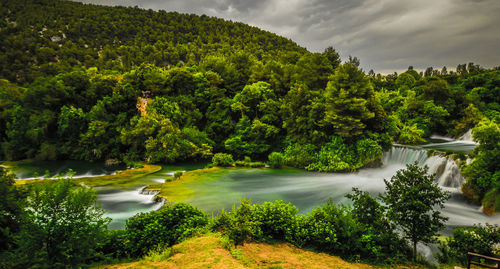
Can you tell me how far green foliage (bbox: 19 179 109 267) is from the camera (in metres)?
4.50

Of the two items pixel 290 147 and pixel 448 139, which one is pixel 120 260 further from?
pixel 448 139

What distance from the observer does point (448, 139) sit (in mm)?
26734

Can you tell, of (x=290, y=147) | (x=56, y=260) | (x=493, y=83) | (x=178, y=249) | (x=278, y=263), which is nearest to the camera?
(x=56, y=260)

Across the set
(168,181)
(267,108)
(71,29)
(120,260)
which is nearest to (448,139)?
(267,108)

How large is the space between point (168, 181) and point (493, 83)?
4371 cm

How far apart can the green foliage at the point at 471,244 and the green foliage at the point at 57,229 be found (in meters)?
9.87

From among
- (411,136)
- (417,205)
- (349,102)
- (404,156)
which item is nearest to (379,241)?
(417,205)

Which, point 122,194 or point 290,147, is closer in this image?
point 122,194

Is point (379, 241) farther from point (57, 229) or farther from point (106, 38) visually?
point (106, 38)

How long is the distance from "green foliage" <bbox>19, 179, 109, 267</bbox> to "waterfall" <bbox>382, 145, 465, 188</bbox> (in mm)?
14844

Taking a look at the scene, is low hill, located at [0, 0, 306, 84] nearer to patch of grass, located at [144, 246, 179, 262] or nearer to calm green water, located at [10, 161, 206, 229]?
calm green water, located at [10, 161, 206, 229]

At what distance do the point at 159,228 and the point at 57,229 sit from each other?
10.3ft

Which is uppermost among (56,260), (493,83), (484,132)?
(493,83)

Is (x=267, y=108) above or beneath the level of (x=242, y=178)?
above
